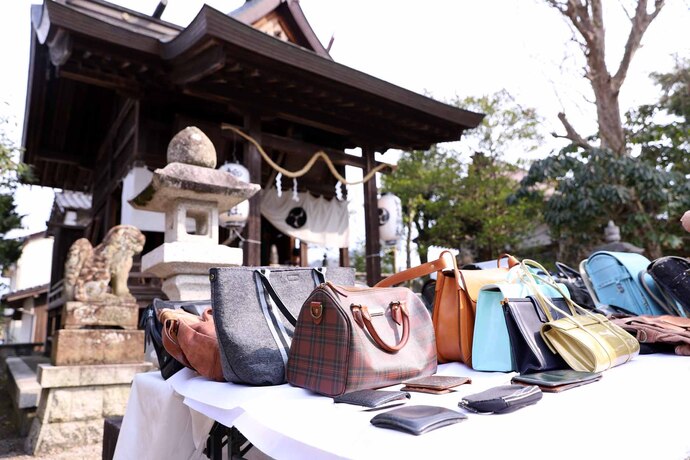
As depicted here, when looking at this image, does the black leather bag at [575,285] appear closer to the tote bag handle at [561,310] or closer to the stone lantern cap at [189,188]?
the tote bag handle at [561,310]

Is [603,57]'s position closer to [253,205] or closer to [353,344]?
[253,205]

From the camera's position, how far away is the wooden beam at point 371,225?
7738mm

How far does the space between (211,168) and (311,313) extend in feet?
9.37

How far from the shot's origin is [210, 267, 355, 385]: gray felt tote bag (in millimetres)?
1320

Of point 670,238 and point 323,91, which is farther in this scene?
point 670,238

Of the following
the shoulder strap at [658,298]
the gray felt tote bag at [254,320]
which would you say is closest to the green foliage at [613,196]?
the shoulder strap at [658,298]

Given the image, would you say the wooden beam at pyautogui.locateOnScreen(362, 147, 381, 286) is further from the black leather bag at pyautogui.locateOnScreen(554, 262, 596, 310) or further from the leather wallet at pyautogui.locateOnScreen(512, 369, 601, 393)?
the leather wallet at pyautogui.locateOnScreen(512, 369, 601, 393)

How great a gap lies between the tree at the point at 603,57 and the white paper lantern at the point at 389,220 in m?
3.75

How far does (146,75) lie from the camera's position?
627 centimetres

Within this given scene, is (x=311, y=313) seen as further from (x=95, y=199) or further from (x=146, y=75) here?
(x=95, y=199)

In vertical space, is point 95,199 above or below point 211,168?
above

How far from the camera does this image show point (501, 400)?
979 millimetres

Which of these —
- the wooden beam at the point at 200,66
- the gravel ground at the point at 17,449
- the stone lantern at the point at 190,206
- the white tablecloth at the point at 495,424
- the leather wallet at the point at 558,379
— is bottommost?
the gravel ground at the point at 17,449

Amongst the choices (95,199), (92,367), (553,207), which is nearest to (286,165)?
(95,199)
